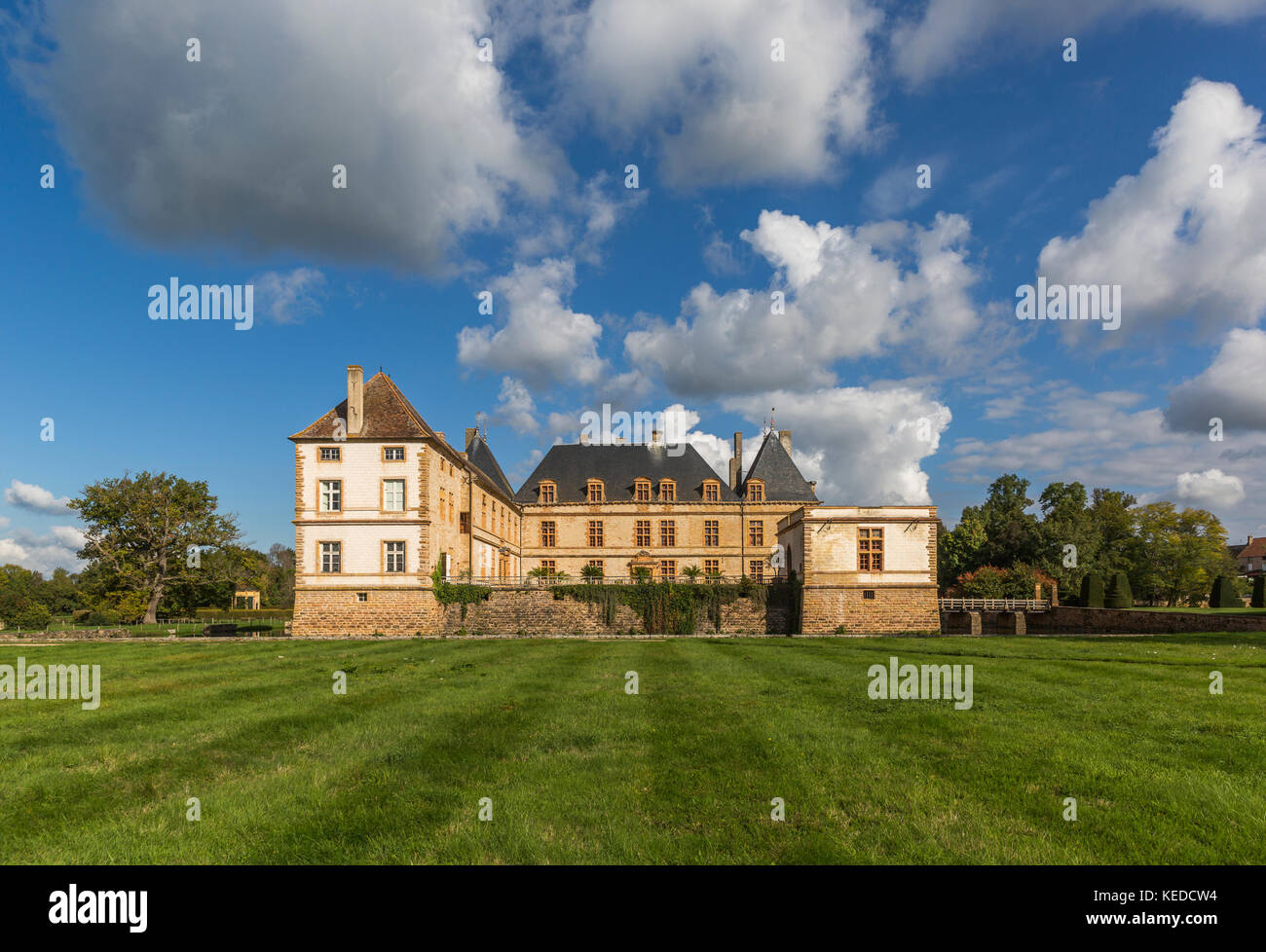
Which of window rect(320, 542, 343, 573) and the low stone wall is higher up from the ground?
window rect(320, 542, 343, 573)

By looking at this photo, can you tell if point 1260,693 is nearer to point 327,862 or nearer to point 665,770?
point 665,770

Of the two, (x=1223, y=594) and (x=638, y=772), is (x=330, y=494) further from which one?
(x=1223, y=594)

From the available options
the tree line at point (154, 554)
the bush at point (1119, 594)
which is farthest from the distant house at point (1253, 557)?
the tree line at point (154, 554)

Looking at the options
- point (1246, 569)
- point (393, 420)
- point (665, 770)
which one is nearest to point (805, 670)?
point (665, 770)

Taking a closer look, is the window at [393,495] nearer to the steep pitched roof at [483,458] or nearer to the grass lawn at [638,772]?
the steep pitched roof at [483,458]

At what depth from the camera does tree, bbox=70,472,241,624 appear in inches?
1626

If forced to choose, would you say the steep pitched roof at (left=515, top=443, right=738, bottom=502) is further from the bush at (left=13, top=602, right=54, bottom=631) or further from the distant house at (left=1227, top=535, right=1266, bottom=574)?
the distant house at (left=1227, top=535, right=1266, bottom=574)

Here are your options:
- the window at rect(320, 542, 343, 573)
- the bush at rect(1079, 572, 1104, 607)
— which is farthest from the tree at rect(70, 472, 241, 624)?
the bush at rect(1079, 572, 1104, 607)

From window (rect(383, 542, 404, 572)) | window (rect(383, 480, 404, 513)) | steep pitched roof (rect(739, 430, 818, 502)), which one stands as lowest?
window (rect(383, 542, 404, 572))

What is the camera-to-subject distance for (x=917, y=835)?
5211 millimetres

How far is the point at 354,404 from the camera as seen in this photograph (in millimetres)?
33469

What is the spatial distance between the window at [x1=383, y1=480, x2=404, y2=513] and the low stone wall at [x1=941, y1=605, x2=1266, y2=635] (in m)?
31.2
